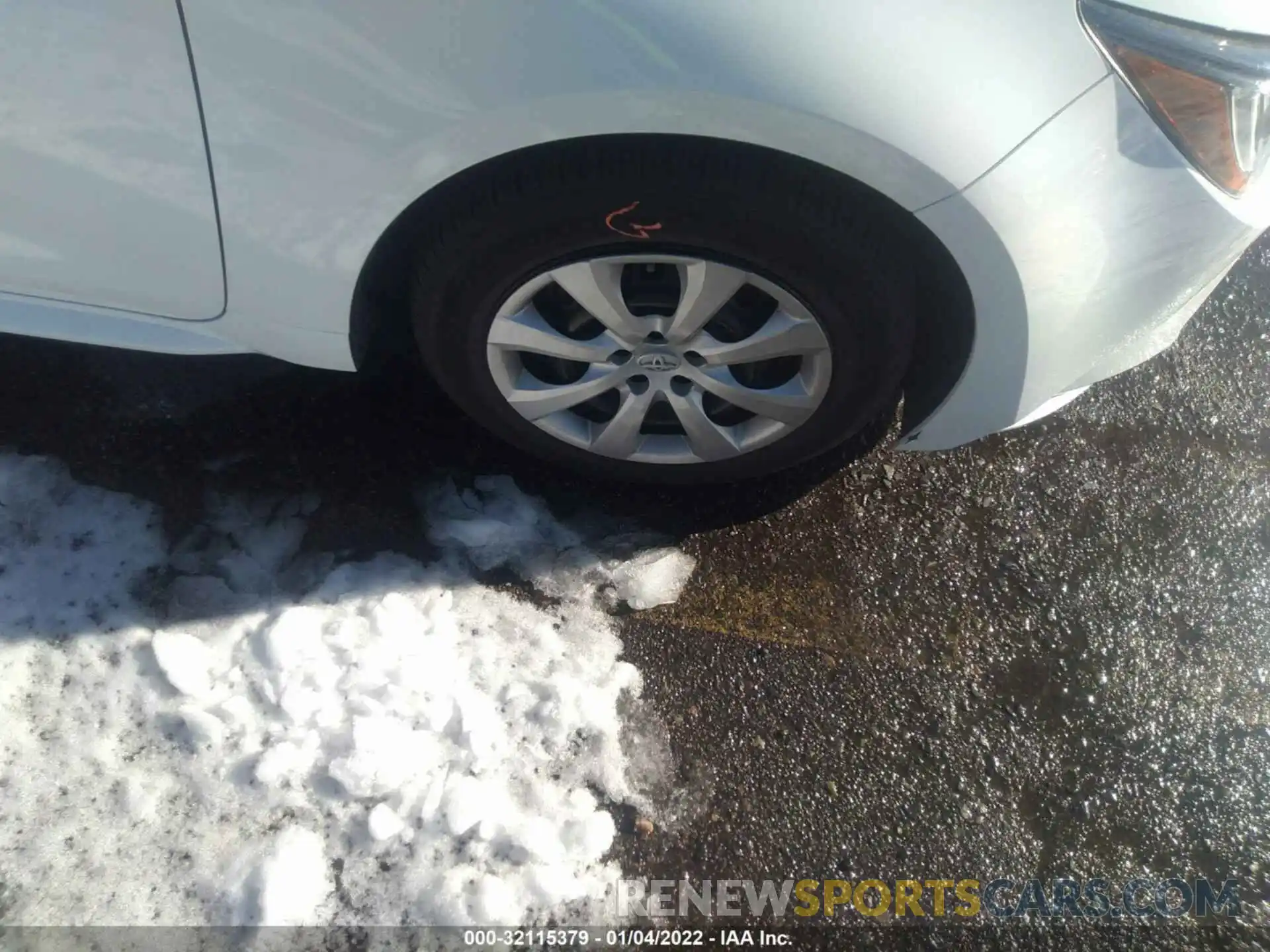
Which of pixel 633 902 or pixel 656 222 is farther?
pixel 633 902

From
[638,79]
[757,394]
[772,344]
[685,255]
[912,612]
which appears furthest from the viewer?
[912,612]

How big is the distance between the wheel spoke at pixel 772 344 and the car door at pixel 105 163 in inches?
36.9

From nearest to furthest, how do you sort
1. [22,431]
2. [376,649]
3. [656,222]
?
[656,222]
[376,649]
[22,431]

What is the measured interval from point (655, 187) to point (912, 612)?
119cm

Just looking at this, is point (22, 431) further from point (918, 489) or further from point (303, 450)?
point (918, 489)

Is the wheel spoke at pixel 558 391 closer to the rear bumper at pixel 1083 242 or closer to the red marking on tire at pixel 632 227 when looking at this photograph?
the red marking on tire at pixel 632 227

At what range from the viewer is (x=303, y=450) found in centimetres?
219

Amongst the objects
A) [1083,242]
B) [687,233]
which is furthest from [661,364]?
[1083,242]

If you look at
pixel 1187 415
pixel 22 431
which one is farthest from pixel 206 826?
pixel 1187 415

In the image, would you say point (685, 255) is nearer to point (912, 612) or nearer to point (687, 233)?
point (687, 233)

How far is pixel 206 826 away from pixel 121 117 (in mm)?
1282

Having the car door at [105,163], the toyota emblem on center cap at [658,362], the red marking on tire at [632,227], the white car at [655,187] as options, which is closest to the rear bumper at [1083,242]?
the white car at [655,187]

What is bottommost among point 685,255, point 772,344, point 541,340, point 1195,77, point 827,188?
point 541,340

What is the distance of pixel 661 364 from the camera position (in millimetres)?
1829
